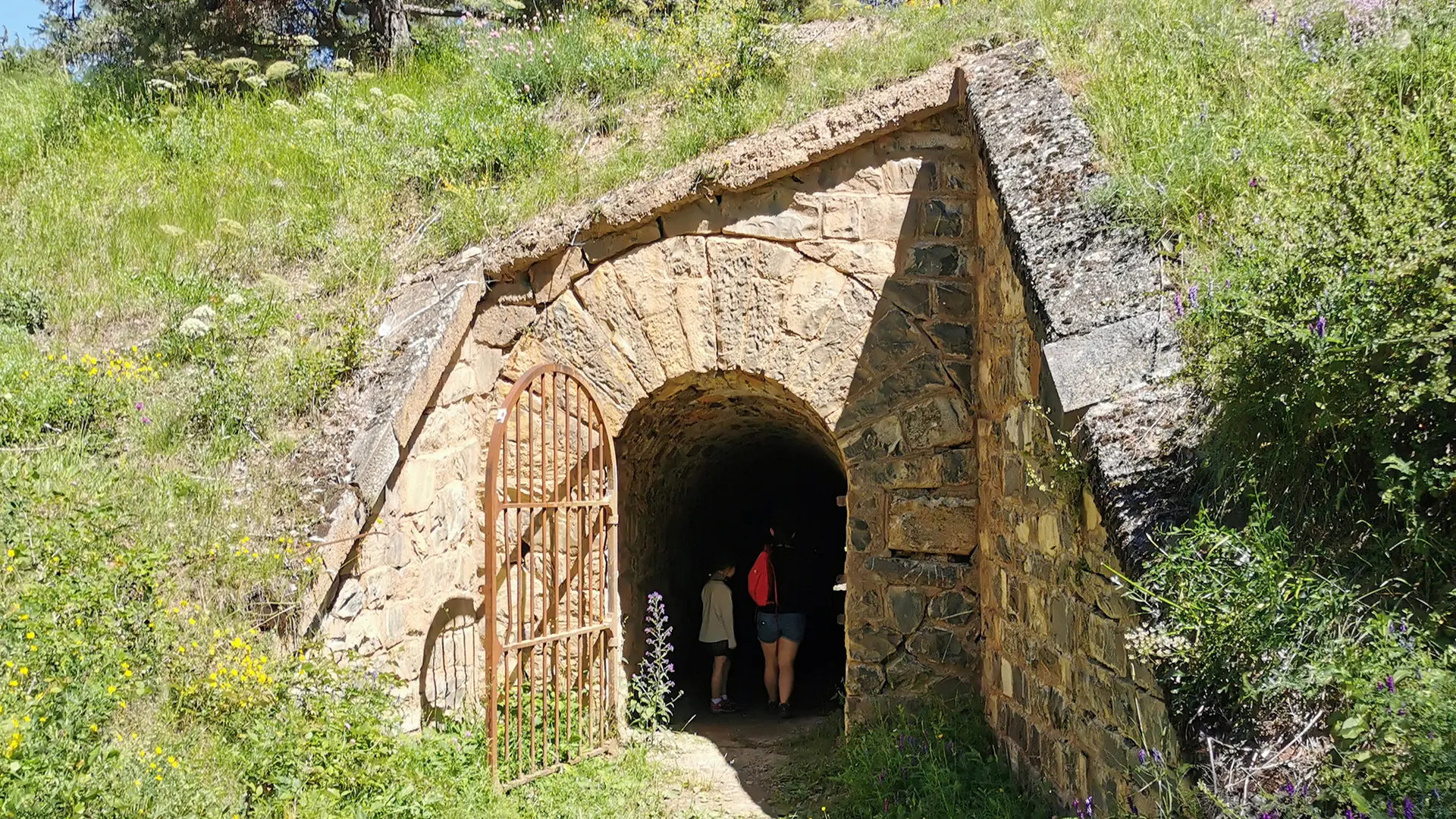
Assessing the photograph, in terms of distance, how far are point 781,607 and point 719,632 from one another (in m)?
0.51

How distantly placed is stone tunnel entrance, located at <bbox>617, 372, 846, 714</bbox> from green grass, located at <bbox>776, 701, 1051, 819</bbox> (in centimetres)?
81

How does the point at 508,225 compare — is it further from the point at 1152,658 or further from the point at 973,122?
the point at 1152,658

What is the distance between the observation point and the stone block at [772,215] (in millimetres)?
5359

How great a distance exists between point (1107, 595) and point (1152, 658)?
0.73 m

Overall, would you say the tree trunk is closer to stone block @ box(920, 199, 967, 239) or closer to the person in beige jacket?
the person in beige jacket

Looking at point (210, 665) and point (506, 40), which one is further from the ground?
point (506, 40)

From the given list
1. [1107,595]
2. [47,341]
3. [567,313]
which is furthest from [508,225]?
[1107,595]

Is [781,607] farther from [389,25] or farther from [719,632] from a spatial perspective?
[389,25]

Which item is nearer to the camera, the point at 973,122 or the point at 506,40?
the point at 973,122

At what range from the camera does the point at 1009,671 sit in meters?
4.46

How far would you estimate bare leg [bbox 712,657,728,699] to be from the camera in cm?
744

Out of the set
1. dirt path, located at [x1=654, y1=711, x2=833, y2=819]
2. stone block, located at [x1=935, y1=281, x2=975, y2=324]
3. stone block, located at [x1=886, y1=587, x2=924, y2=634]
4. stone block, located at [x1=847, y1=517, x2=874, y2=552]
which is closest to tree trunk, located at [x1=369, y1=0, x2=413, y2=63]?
stone block, located at [x1=935, y1=281, x2=975, y2=324]

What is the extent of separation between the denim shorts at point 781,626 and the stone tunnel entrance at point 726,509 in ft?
1.64

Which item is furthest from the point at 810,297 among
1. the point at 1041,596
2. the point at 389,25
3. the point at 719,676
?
the point at 389,25
